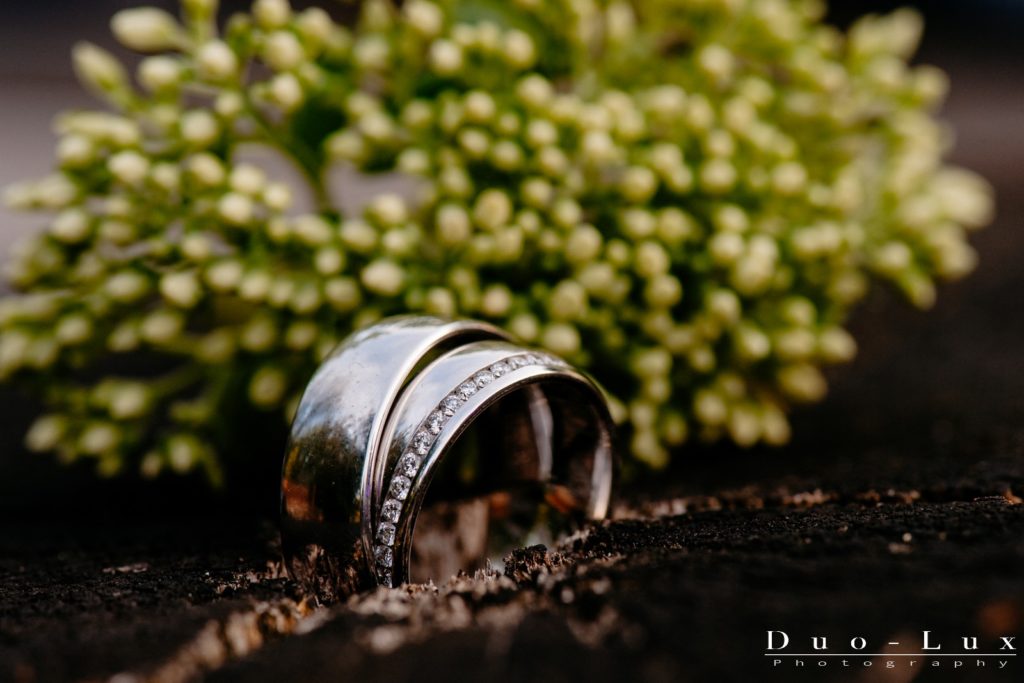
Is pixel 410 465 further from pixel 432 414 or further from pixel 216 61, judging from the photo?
pixel 216 61

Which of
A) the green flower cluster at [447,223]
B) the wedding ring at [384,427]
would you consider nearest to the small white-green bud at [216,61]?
the green flower cluster at [447,223]

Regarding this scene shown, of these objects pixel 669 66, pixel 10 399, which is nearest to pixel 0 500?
pixel 10 399

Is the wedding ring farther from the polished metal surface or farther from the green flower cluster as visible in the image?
the green flower cluster

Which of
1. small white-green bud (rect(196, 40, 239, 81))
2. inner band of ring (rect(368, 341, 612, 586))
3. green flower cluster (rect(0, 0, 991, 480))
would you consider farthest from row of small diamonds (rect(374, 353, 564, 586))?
small white-green bud (rect(196, 40, 239, 81))

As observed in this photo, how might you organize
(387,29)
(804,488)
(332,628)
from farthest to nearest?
1. (387,29)
2. (804,488)
3. (332,628)

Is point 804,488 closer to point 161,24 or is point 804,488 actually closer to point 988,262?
point 161,24

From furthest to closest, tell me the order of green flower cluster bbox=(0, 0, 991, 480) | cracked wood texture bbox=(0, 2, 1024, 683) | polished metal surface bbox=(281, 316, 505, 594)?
1. green flower cluster bbox=(0, 0, 991, 480)
2. polished metal surface bbox=(281, 316, 505, 594)
3. cracked wood texture bbox=(0, 2, 1024, 683)
